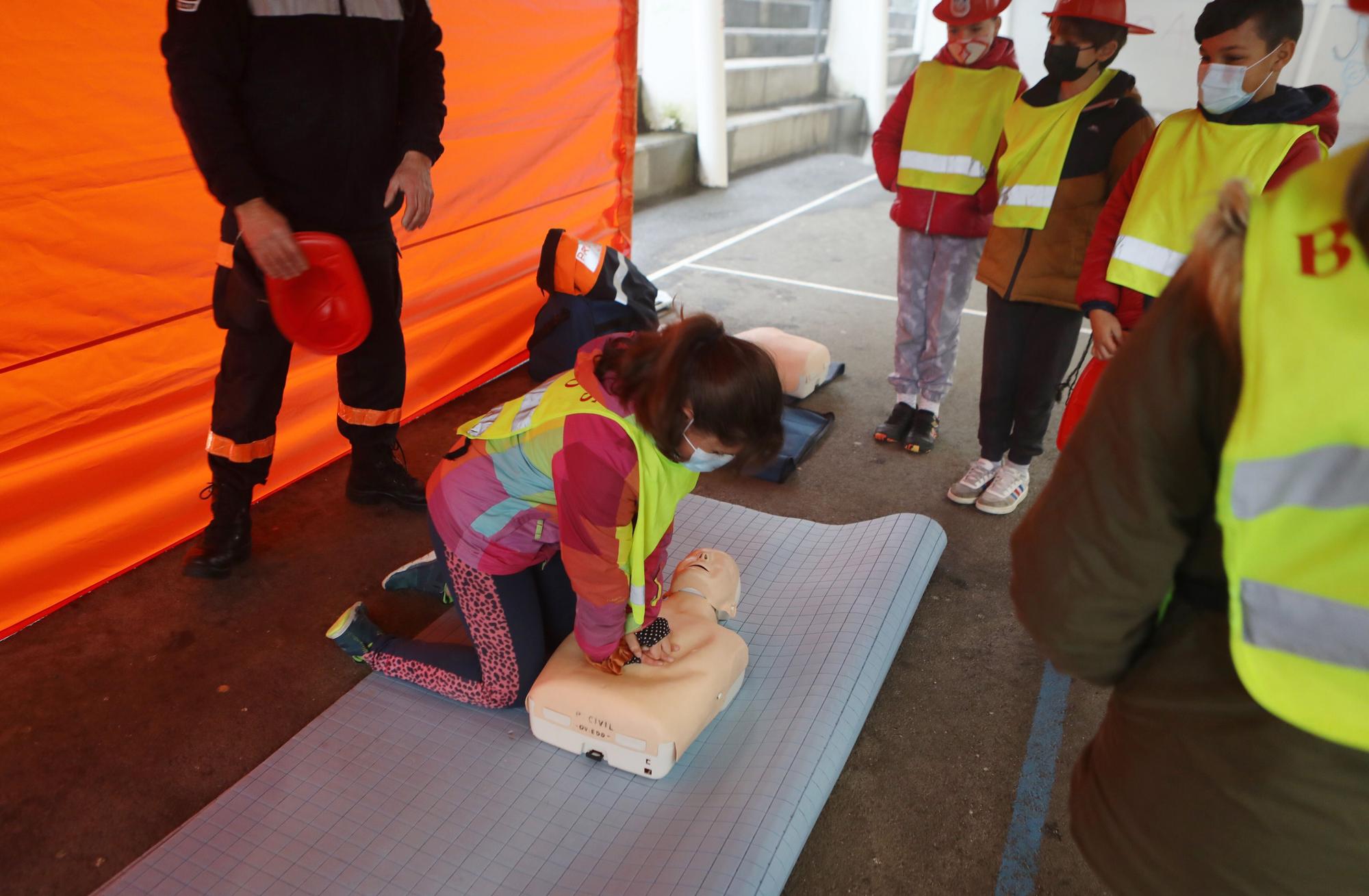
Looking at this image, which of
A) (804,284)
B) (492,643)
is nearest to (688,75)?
(804,284)

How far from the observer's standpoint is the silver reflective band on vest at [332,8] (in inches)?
79.7

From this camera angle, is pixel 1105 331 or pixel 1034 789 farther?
pixel 1105 331

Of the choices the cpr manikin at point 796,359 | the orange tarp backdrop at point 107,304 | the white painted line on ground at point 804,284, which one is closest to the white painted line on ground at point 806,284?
the white painted line on ground at point 804,284

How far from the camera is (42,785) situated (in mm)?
1854

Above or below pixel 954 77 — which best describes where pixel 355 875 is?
below

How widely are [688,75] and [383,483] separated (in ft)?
20.2

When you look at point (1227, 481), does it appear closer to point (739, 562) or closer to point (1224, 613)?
point (1224, 613)

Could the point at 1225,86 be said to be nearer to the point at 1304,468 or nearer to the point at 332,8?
the point at 1304,468

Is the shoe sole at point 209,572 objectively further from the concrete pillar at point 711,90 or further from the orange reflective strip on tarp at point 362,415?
the concrete pillar at point 711,90

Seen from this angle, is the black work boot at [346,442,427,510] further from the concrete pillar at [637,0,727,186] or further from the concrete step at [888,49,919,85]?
the concrete step at [888,49,919,85]

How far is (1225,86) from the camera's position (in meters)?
1.94

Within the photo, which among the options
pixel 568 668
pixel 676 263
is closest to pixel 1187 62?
pixel 676 263

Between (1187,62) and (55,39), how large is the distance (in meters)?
9.83

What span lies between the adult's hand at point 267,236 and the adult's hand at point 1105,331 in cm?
196
